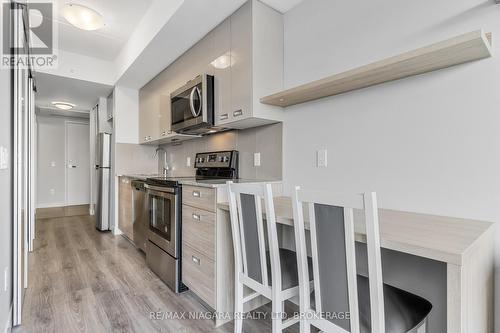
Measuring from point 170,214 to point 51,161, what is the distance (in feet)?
19.0

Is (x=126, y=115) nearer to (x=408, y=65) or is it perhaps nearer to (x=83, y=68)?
(x=83, y=68)

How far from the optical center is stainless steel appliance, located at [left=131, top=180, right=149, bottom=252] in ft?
9.32

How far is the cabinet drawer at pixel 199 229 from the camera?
5.97ft

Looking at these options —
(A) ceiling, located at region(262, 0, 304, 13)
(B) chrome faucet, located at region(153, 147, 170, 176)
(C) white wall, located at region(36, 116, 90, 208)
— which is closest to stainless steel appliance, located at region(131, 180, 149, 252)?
(B) chrome faucet, located at region(153, 147, 170, 176)

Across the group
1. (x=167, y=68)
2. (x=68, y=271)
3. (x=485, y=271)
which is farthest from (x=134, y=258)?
(x=485, y=271)

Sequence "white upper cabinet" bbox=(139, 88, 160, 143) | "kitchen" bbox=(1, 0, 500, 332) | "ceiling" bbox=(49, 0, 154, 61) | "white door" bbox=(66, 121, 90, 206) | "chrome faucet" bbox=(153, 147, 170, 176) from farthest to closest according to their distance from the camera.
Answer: "white door" bbox=(66, 121, 90, 206) < "chrome faucet" bbox=(153, 147, 170, 176) < "white upper cabinet" bbox=(139, 88, 160, 143) < "ceiling" bbox=(49, 0, 154, 61) < "kitchen" bbox=(1, 0, 500, 332)

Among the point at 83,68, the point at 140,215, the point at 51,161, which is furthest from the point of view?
the point at 51,161

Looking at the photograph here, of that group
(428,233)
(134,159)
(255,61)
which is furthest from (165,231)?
(134,159)

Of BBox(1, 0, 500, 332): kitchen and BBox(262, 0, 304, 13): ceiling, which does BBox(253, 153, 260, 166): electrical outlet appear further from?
BBox(262, 0, 304, 13): ceiling

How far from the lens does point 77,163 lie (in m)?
6.64

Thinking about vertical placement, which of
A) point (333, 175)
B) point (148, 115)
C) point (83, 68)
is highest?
point (83, 68)

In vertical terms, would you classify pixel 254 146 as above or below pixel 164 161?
above

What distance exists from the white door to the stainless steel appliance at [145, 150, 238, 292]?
5096 millimetres

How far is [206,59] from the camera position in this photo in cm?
249
